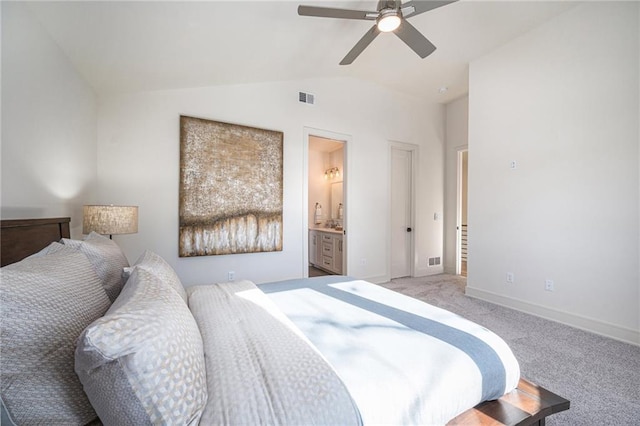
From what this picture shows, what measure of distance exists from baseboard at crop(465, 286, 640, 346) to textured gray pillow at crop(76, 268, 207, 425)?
3.61 meters

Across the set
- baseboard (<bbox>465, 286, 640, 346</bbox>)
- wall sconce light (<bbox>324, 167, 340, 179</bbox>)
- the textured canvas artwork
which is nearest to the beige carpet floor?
baseboard (<bbox>465, 286, 640, 346</bbox>)

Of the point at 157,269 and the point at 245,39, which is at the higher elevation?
the point at 245,39

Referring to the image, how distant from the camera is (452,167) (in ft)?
16.6

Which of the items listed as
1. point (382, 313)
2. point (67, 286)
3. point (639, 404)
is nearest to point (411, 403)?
point (382, 313)

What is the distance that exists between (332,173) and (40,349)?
18.4 ft

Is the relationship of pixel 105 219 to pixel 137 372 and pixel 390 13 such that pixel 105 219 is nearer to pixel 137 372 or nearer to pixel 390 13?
pixel 137 372

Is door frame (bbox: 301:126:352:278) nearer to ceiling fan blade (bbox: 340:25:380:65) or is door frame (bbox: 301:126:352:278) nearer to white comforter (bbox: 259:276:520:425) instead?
ceiling fan blade (bbox: 340:25:380:65)

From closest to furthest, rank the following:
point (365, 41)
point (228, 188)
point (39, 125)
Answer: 1. point (39, 125)
2. point (365, 41)
3. point (228, 188)

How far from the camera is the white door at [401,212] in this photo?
479cm

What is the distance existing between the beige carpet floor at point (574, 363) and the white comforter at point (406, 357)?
0.90 metres

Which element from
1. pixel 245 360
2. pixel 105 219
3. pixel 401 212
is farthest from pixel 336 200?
pixel 245 360

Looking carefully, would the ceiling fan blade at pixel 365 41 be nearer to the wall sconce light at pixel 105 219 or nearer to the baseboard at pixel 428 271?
the wall sconce light at pixel 105 219

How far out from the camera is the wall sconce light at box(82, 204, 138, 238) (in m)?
2.07

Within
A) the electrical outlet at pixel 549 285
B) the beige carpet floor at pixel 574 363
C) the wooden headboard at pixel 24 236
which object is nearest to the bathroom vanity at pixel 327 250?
the beige carpet floor at pixel 574 363
